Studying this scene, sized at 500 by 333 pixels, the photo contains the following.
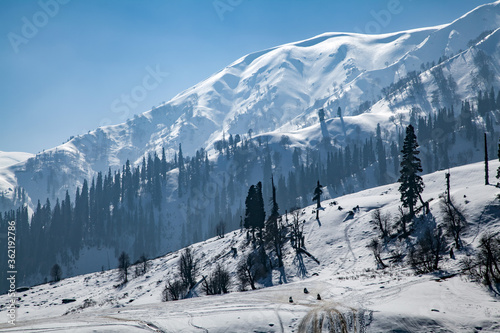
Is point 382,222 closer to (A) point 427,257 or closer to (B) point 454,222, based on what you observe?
(B) point 454,222

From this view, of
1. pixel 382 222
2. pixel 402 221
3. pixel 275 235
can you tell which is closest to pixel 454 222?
pixel 402 221

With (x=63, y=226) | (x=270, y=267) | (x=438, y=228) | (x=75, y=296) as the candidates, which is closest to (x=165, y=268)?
(x=75, y=296)

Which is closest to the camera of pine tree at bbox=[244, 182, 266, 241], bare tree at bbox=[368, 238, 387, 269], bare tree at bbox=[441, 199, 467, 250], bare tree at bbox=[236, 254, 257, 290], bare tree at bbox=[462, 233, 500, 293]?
bare tree at bbox=[462, 233, 500, 293]

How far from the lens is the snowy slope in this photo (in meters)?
27.3

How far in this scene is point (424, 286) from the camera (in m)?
33.2

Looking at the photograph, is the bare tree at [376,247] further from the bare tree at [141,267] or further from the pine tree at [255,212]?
the bare tree at [141,267]

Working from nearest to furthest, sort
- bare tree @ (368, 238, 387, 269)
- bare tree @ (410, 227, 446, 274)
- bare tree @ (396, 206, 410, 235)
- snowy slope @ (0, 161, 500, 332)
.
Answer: snowy slope @ (0, 161, 500, 332), bare tree @ (410, 227, 446, 274), bare tree @ (368, 238, 387, 269), bare tree @ (396, 206, 410, 235)

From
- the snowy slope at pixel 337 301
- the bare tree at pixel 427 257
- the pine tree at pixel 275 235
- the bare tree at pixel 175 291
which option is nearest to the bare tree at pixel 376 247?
the snowy slope at pixel 337 301

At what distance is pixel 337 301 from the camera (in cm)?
3306

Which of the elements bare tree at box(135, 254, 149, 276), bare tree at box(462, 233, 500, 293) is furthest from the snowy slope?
bare tree at box(135, 254, 149, 276)

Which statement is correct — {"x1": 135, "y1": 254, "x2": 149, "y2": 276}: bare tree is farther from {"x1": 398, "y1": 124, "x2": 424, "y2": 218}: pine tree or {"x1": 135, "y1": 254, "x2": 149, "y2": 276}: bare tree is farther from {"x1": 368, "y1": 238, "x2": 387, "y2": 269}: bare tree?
{"x1": 398, "y1": 124, "x2": 424, "y2": 218}: pine tree

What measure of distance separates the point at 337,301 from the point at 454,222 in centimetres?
3028

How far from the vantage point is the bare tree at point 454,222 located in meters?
49.5

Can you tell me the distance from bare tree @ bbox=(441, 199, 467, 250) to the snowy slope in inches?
43.9
